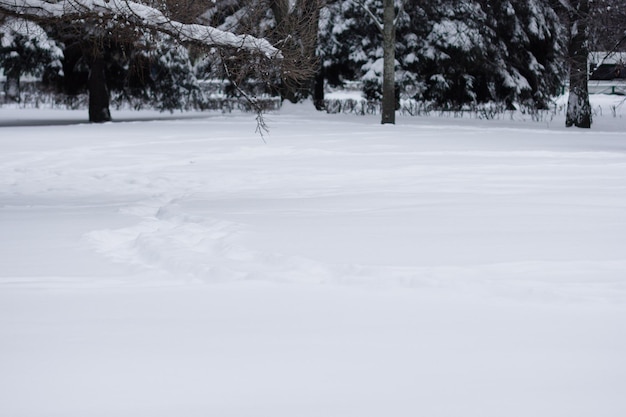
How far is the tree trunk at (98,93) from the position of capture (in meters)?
28.9

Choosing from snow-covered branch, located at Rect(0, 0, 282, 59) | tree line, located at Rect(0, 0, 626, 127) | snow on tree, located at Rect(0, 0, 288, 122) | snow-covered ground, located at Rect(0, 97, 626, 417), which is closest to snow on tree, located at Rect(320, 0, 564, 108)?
tree line, located at Rect(0, 0, 626, 127)

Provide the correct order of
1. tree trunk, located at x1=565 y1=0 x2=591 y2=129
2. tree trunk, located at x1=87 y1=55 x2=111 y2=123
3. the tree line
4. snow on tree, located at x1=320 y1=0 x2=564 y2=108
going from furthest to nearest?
snow on tree, located at x1=320 y1=0 x2=564 y2=108 → tree trunk, located at x1=87 y1=55 x2=111 y2=123 → the tree line → tree trunk, located at x1=565 y1=0 x2=591 y2=129

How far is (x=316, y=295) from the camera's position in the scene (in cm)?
627

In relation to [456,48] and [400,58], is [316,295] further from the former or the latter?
[400,58]

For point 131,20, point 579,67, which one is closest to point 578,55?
point 579,67

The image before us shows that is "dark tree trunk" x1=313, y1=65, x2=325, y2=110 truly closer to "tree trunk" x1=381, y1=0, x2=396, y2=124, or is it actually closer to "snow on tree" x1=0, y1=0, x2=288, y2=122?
"tree trunk" x1=381, y1=0, x2=396, y2=124

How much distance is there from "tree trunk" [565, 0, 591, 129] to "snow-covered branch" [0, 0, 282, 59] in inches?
567

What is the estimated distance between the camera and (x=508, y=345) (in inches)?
201

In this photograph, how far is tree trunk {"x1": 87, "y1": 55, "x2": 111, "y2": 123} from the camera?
28875mm

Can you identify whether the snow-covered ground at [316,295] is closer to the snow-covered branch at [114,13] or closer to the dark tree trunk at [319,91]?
the snow-covered branch at [114,13]

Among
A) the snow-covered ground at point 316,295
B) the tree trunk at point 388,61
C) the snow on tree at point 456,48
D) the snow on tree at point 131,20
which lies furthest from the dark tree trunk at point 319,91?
the snow on tree at point 131,20

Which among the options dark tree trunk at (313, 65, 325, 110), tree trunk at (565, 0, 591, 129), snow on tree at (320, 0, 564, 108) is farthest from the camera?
dark tree trunk at (313, 65, 325, 110)

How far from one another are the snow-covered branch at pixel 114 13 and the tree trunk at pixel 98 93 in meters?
18.4

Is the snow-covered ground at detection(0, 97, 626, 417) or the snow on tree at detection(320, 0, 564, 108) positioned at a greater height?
the snow on tree at detection(320, 0, 564, 108)
